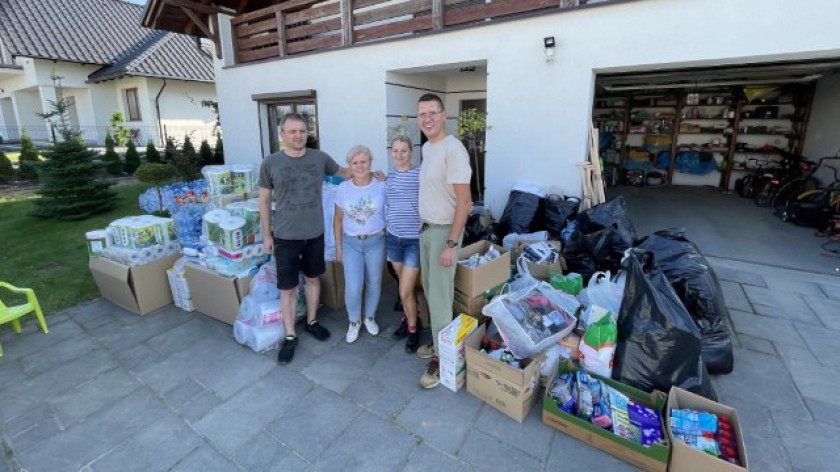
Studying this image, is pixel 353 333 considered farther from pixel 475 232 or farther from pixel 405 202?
pixel 475 232

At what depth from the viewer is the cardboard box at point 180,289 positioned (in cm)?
358

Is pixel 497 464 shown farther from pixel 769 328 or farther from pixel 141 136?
pixel 141 136

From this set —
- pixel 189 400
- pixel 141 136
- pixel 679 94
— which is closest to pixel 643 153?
pixel 679 94

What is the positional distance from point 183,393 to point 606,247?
3.50 meters

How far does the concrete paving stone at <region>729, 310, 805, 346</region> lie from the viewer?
2.97 meters

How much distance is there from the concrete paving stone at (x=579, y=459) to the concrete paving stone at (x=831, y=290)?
320 cm

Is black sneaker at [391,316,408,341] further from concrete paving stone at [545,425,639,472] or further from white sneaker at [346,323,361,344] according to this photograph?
concrete paving stone at [545,425,639,472]

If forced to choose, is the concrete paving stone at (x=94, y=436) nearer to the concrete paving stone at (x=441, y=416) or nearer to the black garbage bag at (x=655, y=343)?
the concrete paving stone at (x=441, y=416)

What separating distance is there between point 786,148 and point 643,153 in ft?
8.54

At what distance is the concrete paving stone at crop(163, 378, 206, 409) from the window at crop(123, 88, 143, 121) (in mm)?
17757

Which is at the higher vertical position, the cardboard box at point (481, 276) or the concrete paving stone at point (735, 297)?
the cardboard box at point (481, 276)

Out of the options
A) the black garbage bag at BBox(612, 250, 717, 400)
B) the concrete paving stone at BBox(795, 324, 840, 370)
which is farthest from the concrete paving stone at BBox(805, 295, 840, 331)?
the black garbage bag at BBox(612, 250, 717, 400)

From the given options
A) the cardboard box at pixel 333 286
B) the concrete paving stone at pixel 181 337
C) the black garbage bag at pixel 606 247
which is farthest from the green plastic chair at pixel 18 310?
the black garbage bag at pixel 606 247

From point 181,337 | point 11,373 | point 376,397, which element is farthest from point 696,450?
point 11,373
